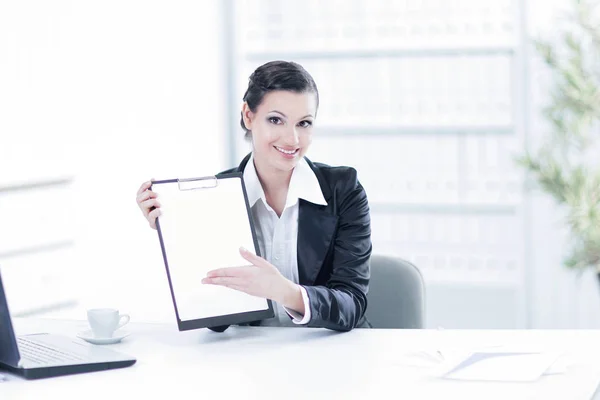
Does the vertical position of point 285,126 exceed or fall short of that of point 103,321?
it exceeds it

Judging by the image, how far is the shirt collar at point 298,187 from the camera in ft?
7.27

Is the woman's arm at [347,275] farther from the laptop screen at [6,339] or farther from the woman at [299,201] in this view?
the laptop screen at [6,339]

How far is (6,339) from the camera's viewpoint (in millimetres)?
1673

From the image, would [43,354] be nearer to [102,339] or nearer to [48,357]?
[48,357]

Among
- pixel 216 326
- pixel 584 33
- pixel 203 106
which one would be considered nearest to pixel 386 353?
pixel 216 326

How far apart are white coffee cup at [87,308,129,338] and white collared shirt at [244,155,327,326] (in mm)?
412

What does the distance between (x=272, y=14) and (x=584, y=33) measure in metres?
1.57

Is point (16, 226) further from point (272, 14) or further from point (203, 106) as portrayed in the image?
point (272, 14)

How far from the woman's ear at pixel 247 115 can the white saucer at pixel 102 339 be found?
62 centimetres

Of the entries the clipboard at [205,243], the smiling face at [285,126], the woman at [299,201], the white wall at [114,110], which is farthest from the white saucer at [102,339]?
the white wall at [114,110]

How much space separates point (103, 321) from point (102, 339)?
0.13 ft

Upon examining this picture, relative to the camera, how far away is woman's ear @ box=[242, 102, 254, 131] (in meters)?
2.28

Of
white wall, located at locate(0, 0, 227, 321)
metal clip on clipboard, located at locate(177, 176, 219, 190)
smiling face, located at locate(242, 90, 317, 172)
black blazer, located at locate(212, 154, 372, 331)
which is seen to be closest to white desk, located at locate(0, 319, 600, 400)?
black blazer, located at locate(212, 154, 372, 331)

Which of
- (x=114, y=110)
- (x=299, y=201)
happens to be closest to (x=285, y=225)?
(x=299, y=201)
